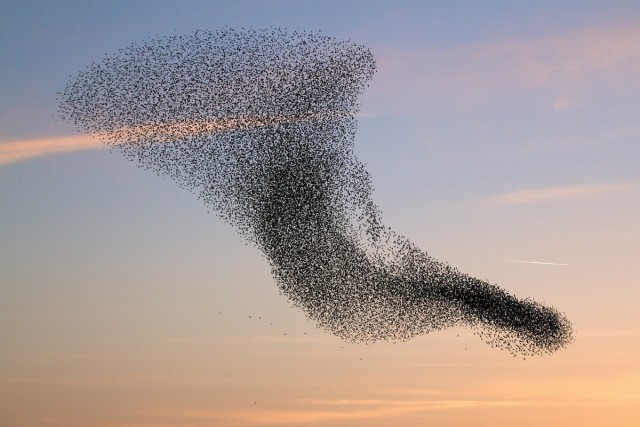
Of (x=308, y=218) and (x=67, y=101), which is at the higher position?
(x=67, y=101)

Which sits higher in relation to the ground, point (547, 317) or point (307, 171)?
point (307, 171)

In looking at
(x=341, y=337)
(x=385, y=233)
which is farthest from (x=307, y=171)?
(x=341, y=337)

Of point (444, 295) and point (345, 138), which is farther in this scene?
point (444, 295)

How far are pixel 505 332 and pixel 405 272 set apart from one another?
5.30 m

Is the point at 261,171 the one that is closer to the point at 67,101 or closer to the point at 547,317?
the point at 67,101

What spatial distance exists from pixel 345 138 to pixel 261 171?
420 cm

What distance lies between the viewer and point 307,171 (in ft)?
128

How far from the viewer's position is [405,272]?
1580 inches

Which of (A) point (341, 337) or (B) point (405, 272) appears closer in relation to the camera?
(A) point (341, 337)

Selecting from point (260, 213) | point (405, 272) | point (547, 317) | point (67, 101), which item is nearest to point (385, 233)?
point (405, 272)

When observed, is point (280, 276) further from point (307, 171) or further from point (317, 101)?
point (317, 101)

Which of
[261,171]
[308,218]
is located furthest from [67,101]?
[308,218]

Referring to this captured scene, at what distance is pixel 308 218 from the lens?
39344 mm

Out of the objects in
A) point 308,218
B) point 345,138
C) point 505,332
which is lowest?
point 505,332
